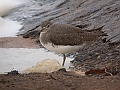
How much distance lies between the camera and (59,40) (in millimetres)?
8047

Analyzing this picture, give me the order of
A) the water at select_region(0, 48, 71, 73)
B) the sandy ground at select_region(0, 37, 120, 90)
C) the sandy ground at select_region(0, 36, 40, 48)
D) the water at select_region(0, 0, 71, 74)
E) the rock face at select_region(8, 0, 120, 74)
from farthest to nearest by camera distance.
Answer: the sandy ground at select_region(0, 36, 40, 48)
the water at select_region(0, 0, 71, 74)
the water at select_region(0, 48, 71, 73)
the rock face at select_region(8, 0, 120, 74)
the sandy ground at select_region(0, 37, 120, 90)

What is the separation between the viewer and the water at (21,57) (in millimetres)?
8500

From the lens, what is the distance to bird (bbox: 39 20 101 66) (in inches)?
314

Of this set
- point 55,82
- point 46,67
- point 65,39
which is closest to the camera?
point 55,82

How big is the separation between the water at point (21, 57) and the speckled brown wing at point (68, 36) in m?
0.65

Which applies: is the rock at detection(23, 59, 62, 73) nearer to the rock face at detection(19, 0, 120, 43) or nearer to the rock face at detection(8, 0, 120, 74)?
the rock face at detection(8, 0, 120, 74)

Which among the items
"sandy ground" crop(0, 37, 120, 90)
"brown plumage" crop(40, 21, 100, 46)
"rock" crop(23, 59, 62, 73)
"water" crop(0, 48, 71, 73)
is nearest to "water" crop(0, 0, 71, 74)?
"water" crop(0, 48, 71, 73)

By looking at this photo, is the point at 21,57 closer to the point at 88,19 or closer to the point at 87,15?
the point at 88,19

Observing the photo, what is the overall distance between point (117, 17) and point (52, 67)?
334 centimetres

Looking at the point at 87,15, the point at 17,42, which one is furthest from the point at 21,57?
the point at 87,15

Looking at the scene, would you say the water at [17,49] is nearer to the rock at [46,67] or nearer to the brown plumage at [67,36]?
the brown plumage at [67,36]

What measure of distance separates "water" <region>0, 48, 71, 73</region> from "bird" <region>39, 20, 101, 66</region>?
1.87ft

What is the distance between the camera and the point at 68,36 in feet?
26.7

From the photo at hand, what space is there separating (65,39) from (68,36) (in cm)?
11
